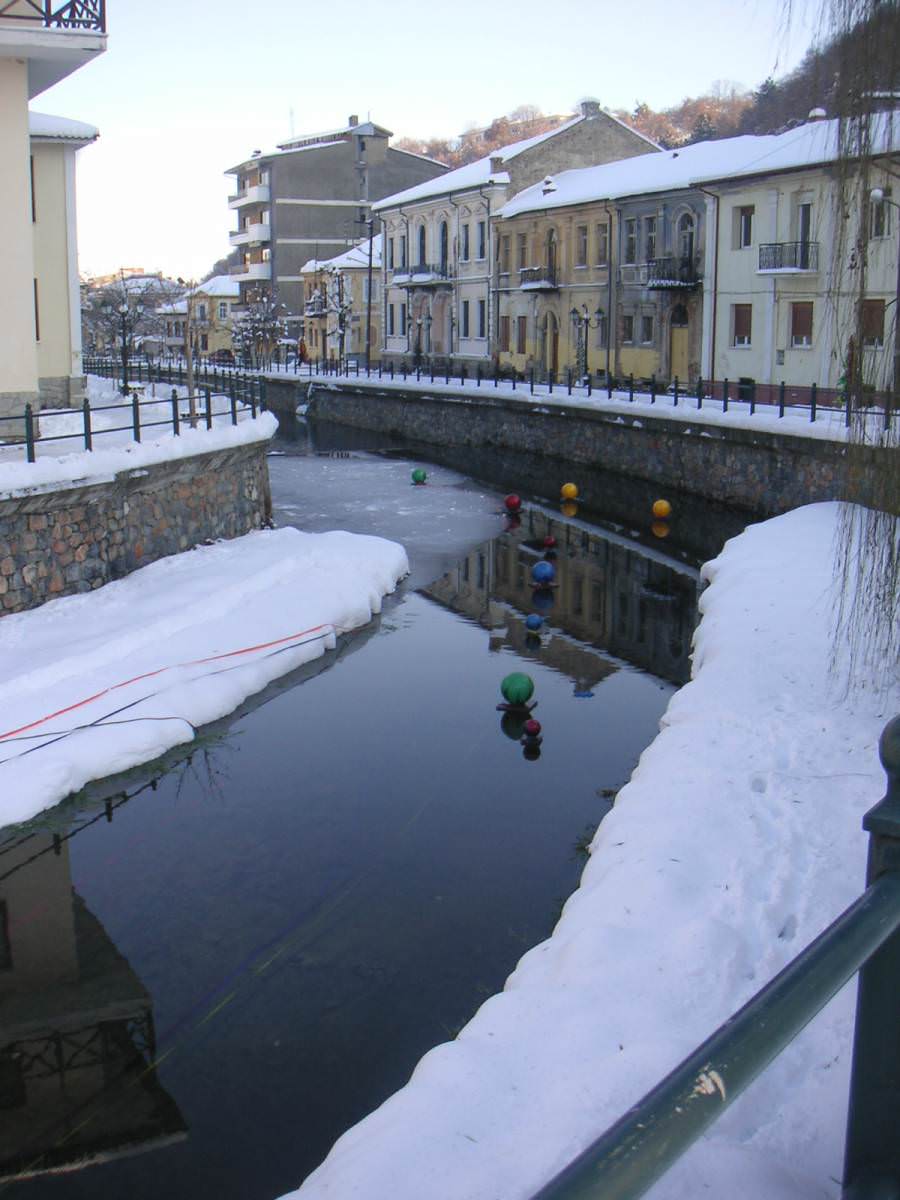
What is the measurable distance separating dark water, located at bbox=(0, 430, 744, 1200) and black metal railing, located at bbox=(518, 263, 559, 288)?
33727 mm

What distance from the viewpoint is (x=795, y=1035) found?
2264mm

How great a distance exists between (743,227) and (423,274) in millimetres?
24444

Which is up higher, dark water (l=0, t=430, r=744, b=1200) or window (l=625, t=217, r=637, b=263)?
window (l=625, t=217, r=637, b=263)


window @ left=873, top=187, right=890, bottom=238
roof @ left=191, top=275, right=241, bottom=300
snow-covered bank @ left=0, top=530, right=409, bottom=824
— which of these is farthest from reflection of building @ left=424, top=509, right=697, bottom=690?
roof @ left=191, top=275, right=241, bottom=300

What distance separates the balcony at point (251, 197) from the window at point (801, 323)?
53.3 meters

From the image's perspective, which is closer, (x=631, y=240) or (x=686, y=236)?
(x=686, y=236)

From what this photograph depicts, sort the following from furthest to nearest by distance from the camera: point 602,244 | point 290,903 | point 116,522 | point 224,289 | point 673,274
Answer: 1. point 224,289
2. point 602,244
3. point 673,274
4. point 116,522
5. point 290,903

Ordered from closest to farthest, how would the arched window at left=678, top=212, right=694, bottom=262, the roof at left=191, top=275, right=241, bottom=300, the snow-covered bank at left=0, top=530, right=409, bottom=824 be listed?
the snow-covered bank at left=0, top=530, right=409, bottom=824 < the arched window at left=678, top=212, right=694, bottom=262 < the roof at left=191, top=275, right=241, bottom=300

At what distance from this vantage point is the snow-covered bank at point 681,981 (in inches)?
197

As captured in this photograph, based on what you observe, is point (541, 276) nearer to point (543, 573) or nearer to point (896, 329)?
point (543, 573)

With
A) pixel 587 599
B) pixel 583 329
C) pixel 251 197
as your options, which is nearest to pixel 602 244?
pixel 583 329

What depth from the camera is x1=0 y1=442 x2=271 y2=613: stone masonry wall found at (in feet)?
52.6

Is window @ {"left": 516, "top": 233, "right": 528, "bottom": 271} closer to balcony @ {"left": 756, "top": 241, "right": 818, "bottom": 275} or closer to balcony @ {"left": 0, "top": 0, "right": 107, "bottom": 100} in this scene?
balcony @ {"left": 756, "top": 241, "right": 818, "bottom": 275}

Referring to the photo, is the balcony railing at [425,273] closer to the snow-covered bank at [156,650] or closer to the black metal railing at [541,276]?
the black metal railing at [541,276]
